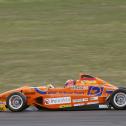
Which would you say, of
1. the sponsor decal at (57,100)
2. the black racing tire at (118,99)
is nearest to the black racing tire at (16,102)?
the sponsor decal at (57,100)

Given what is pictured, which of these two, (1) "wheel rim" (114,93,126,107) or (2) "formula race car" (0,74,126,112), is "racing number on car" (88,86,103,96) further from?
(1) "wheel rim" (114,93,126,107)

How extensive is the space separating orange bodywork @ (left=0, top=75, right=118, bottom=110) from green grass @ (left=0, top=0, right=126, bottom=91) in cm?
432

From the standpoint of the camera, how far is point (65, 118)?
32.7ft

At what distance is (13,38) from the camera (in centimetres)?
2486

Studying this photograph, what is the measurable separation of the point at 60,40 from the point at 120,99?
13328 millimetres

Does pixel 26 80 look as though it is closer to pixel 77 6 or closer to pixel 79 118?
pixel 79 118

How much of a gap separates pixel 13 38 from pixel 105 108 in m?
14.2

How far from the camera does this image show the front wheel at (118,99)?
10898 mm

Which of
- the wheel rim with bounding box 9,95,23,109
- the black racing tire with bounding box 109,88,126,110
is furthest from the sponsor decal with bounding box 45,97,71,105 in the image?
the black racing tire with bounding box 109,88,126,110

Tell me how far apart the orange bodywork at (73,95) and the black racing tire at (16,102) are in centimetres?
18

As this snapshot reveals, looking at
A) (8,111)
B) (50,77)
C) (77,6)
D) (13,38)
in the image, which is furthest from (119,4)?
(8,111)

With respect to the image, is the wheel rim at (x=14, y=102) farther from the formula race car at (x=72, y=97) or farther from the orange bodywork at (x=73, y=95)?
the orange bodywork at (x=73, y=95)

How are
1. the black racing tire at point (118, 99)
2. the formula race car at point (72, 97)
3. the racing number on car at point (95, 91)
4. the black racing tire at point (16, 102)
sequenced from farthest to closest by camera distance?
the black racing tire at point (16, 102)
the racing number on car at point (95, 91)
the formula race car at point (72, 97)
the black racing tire at point (118, 99)

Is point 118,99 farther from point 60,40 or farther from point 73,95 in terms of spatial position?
point 60,40
